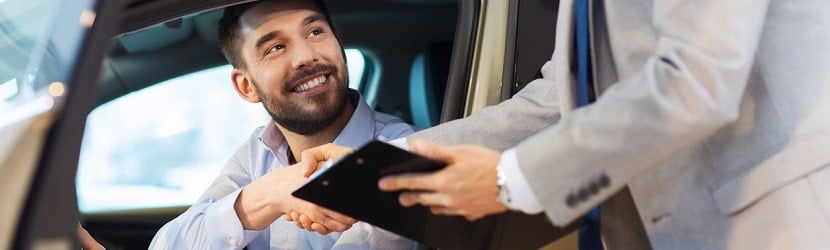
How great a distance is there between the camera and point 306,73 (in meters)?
2.75

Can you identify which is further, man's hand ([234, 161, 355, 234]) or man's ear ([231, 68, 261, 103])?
man's ear ([231, 68, 261, 103])

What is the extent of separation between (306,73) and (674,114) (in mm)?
1415

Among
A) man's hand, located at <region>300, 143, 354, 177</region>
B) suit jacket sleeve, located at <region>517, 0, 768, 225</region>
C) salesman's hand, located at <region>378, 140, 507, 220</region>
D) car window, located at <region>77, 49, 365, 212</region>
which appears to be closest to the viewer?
suit jacket sleeve, located at <region>517, 0, 768, 225</region>

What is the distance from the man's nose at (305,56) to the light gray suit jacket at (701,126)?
111cm

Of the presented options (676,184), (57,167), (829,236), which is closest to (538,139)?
(676,184)

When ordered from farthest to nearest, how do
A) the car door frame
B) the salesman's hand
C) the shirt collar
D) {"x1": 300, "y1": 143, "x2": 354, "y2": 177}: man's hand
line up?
1. the shirt collar
2. {"x1": 300, "y1": 143, "x2": 354, "y2": 177}: man's hand
3. the salesman's hand
4. the car door frame

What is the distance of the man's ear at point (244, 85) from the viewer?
2906 millimetres

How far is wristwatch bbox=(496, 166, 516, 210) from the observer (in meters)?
1.55

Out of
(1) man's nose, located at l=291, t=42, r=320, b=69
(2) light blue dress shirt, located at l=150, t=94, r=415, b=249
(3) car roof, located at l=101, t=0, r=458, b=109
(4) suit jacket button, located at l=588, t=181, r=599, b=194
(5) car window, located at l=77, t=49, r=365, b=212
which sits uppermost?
(4) suit jacket button, located at l=588, t=181, r=599, b=194

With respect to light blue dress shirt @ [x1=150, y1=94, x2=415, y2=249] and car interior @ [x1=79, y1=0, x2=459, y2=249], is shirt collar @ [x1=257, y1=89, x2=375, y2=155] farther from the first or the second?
car interior @ [x1=79, y1=0, x2=459, y2=249]

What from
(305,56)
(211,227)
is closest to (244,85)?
(305,56)

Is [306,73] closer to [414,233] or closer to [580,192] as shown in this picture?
[414,233]

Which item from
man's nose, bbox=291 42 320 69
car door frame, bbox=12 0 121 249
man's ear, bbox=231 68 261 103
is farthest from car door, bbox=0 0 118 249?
man's ear, bbox=231 68 261 103

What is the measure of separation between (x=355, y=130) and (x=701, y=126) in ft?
4.44
